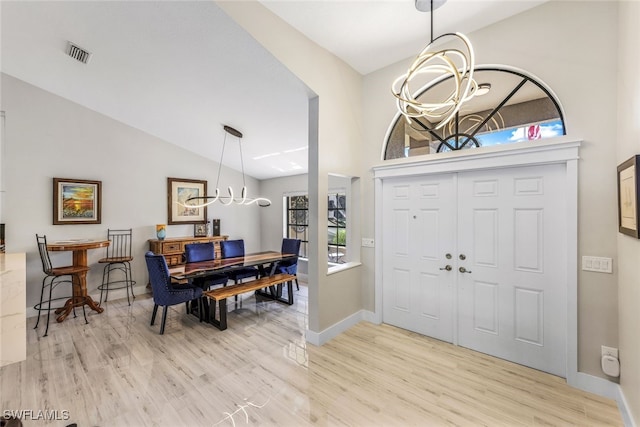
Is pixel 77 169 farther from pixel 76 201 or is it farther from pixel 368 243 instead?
pixel 368 243

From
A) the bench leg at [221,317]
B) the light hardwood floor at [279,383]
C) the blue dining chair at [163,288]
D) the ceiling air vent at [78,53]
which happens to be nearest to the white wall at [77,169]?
the light hardwood floor at [279,383]

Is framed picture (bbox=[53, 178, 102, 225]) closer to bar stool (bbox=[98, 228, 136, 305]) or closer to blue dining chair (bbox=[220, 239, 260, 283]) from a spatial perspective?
bar stool (bbox=[98, 228, 136, 305])

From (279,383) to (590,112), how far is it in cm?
348

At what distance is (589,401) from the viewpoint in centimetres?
204

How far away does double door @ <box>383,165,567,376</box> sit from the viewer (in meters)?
2.37

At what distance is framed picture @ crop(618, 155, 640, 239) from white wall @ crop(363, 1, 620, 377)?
197 mm

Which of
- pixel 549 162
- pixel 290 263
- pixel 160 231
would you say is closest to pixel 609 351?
pixel 549 162

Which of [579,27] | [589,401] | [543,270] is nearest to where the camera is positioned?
[589,401]

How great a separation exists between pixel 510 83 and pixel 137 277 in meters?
6.30

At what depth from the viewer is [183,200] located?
5.45m

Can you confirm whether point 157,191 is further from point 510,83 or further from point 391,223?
point 510,83

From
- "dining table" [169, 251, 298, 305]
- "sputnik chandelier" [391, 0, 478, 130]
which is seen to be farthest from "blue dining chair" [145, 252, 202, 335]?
"sputnik chandelier" [391, 0, 478, 130]

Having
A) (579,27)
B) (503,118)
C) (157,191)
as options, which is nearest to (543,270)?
(503,118)

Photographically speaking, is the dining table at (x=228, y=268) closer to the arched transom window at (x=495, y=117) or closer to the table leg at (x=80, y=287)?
the table leg at (x=80, y=287)
